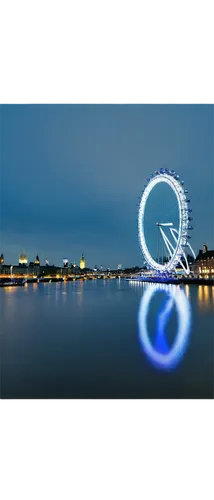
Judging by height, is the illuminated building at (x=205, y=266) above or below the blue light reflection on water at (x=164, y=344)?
above

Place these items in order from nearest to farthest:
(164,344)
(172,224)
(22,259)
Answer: (164,344) < (172,224) < (22,259)

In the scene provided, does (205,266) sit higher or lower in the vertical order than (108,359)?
higher

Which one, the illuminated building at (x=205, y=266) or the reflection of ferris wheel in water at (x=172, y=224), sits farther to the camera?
the illuminated building at (x=205, y=266)

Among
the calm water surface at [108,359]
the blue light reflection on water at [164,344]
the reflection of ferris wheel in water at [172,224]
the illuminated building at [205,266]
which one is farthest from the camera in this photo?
the illuminated building at [205,266]

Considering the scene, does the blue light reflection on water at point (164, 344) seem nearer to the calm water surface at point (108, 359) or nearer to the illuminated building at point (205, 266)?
the calm water surface at point (108, 359)

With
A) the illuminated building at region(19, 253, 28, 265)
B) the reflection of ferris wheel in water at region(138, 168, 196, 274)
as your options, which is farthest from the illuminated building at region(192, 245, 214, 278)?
the illuminated building at region(19, 253, 28, 265)

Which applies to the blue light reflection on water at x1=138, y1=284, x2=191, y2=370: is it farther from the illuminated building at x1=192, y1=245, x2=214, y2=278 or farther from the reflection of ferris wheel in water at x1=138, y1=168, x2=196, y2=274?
the illuminated building at x1=192, y1=245, x2=214, y2=278

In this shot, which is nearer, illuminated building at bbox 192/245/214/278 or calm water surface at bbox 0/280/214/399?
calm water surface at bbox 0/280/214/399

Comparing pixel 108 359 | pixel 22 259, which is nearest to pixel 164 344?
pixel 108 359

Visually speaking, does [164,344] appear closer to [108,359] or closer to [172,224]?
[108,359]

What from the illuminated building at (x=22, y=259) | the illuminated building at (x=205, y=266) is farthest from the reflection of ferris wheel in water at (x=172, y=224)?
the illuminated building at (x=22, y=259)

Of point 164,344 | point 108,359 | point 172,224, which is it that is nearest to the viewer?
point 108,359
